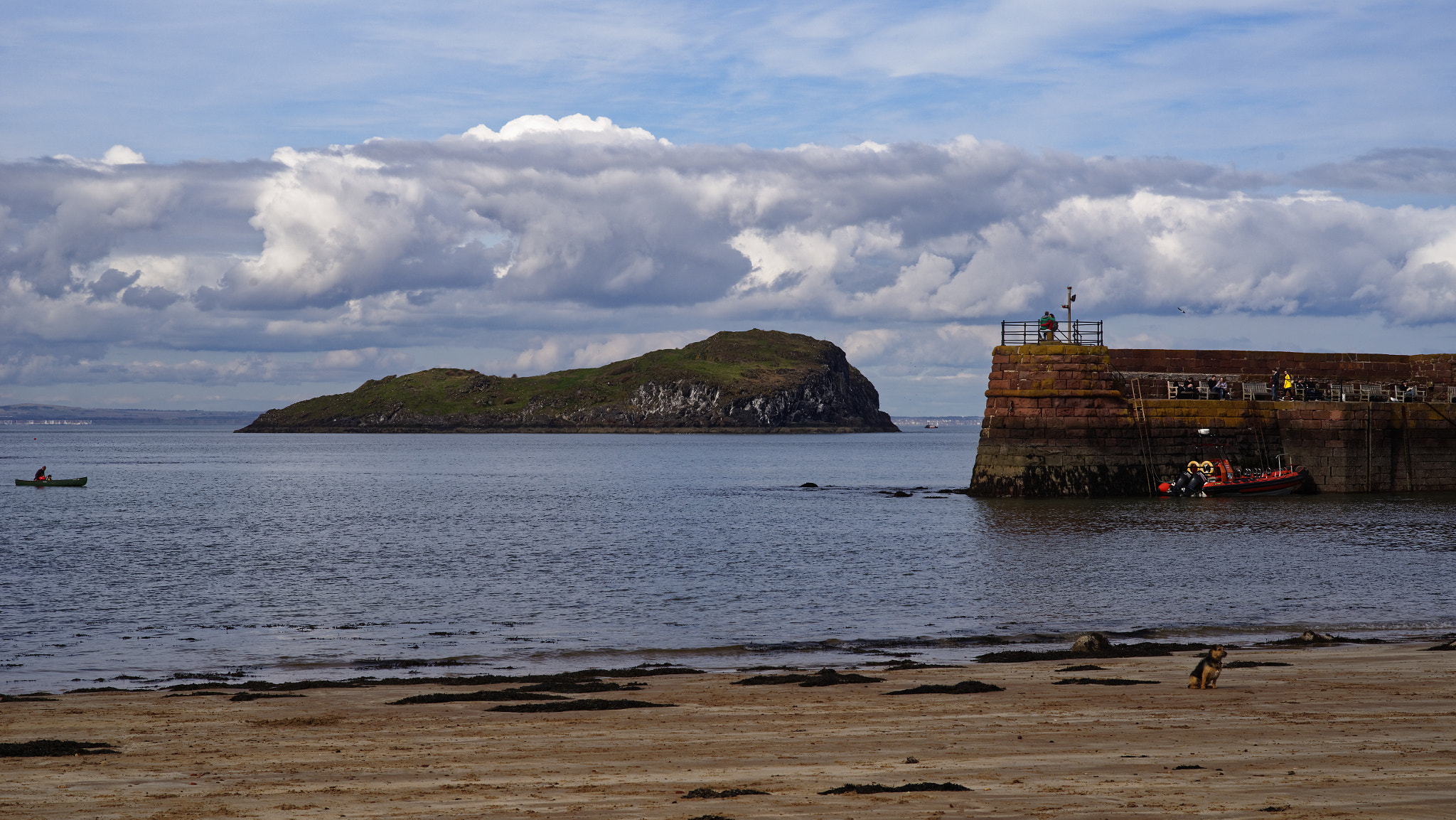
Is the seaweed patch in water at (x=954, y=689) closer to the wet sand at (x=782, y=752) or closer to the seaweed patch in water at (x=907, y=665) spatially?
the wet sand at (x=782, y=752)

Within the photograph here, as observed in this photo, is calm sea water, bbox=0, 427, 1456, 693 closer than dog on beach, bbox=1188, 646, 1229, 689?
No

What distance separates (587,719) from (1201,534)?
1417 inches

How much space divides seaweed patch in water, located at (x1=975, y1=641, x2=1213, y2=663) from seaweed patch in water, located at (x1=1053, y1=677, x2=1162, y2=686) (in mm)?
2724

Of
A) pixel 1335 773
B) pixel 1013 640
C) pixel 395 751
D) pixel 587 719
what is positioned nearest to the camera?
pixel 1335 773

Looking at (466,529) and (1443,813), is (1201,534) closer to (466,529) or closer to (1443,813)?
(466,529)

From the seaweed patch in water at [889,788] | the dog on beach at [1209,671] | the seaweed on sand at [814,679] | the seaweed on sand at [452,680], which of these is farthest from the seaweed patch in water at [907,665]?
the seaweed patch in water at [889,788]

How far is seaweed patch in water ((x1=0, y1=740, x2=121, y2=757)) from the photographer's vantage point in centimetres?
1252

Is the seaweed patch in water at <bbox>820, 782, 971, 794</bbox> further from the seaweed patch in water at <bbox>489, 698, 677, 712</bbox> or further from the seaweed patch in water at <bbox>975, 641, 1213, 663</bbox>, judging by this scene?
the seaweed patch in water at <bbox>975, 641, 1213, 663</bbox>

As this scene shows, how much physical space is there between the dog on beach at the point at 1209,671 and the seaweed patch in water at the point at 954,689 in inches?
107

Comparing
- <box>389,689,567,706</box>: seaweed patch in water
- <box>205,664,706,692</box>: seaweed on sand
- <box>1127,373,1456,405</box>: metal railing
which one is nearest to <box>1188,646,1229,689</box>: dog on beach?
<box>205,664,706,692</box>: seaweed on sand

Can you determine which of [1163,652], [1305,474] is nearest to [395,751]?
[1163,652]

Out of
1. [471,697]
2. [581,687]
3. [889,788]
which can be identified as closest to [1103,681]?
[889,788]

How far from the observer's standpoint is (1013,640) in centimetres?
2414

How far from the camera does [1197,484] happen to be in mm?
55875
